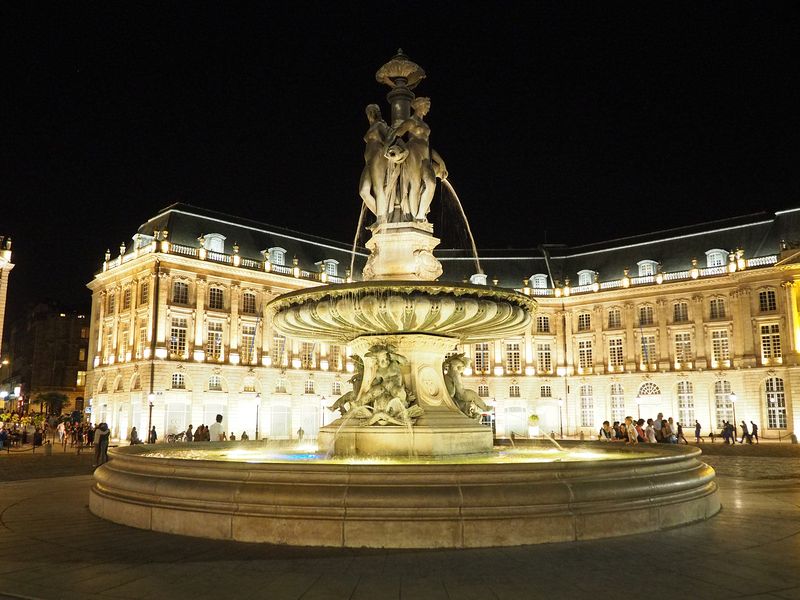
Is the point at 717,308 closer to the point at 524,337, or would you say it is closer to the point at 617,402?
the point at 617,402


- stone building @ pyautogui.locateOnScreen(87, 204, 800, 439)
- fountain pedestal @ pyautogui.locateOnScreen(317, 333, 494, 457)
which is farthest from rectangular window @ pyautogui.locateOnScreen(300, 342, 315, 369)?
fountain pedestal @ pyautogui.locateOnScreen(317, 333, 494, 457)

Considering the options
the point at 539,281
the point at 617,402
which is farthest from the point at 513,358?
the point at 617,402

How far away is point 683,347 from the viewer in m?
57.7

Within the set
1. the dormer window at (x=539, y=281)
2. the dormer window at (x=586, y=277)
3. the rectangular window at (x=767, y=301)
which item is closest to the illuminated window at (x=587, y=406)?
the dormer window at (x=586, y=277)

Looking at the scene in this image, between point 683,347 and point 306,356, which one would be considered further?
point 683,347

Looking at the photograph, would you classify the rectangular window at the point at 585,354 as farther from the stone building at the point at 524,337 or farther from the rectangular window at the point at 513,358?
the rectangular window at the point at 513,358

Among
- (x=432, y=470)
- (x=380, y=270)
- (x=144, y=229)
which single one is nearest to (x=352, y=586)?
(x=432, y=470)

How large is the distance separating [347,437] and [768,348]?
51747 mm

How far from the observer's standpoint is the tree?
76.8 metres

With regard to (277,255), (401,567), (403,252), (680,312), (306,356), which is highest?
(277,255)

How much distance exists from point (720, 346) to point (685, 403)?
5.41 metres

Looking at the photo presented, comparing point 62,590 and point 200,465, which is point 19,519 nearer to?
point 200,465

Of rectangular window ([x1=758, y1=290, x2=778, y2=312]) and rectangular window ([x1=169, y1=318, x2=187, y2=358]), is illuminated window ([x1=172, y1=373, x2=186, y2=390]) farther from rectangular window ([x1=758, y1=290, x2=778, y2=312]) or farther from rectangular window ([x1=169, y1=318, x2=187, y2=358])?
rectangular window ([x1=758, y1=290, x2=778, y2=312])

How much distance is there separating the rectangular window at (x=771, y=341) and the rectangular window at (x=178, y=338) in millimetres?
43668
